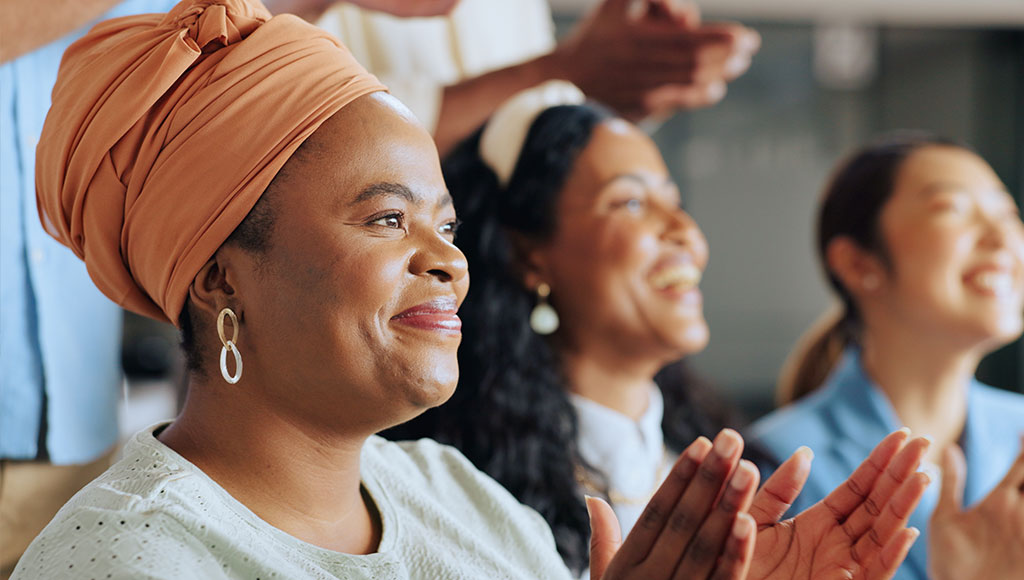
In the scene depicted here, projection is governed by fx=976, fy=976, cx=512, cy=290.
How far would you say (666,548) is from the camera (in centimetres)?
86

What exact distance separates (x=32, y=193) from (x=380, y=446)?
59 cm

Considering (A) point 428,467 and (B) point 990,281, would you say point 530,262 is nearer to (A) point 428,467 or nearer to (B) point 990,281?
(A) point 428,467

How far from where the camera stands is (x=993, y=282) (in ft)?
6.23

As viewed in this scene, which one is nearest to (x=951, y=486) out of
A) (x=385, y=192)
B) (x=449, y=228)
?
(x=449, y=228)

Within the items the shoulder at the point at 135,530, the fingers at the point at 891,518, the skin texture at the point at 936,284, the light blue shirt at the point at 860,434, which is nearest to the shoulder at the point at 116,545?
the shoulder at the point at 135,530

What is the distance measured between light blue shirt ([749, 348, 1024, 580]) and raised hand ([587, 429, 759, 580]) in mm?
A: 1007

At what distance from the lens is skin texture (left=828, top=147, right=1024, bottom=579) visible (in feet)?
6.27

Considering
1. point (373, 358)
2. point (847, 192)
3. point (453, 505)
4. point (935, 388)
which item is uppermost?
point (373, 358)

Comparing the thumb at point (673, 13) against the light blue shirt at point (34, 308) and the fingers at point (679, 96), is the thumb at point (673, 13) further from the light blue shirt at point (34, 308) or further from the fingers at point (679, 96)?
the light blue shirt at point (34, 308)

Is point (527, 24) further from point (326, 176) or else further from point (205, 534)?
point (205, 534)

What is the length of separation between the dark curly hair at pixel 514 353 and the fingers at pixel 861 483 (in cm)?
47

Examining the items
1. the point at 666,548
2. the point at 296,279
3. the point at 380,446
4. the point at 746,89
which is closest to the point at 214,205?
the point at 296,279

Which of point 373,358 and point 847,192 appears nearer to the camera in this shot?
point 373,358

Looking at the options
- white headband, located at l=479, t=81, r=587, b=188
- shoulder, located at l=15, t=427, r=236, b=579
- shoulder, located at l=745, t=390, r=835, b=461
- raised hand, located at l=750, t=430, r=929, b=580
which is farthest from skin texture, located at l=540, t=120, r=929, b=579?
shoulder, located at l=15, t=427, r=236, b=579
